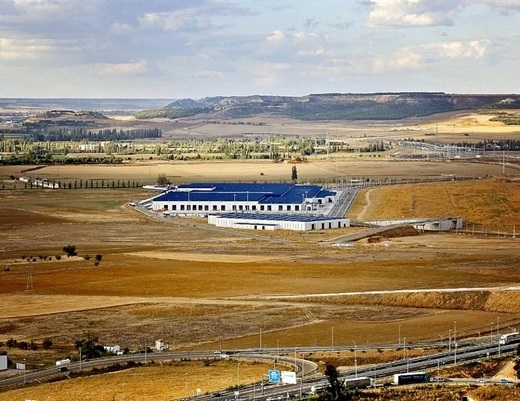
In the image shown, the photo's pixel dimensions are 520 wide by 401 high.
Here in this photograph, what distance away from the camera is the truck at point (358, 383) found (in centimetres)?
3848

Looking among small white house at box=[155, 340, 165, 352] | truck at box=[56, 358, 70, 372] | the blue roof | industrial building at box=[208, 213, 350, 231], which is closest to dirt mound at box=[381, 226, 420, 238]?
industrial building at box=[208, 213, 350, 231]

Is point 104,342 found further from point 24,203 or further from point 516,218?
point 24,203

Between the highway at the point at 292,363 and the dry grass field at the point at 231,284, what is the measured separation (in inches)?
56.4

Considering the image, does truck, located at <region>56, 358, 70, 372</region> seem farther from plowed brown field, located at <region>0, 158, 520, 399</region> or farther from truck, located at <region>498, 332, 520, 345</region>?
truck, located at <region>498, 332, 520, 345</region>

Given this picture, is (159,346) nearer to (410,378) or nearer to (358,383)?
(358,383)

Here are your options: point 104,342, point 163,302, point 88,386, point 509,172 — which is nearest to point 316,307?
point 163,302

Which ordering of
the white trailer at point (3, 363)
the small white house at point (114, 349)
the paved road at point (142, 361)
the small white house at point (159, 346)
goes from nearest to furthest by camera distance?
the paved road at point (142, 361)
the white trailer at point (3, 363)
the small white house at point (114, 349)
the small white house at point (159, 346)

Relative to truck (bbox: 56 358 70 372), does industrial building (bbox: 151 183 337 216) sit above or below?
above

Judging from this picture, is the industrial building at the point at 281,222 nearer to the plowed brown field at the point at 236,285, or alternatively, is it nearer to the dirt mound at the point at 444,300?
the plowed brown field at the point at 236,285

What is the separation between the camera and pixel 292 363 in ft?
144

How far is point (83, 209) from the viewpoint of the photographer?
101875mm

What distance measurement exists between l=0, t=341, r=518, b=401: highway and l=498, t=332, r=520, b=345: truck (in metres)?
0.27

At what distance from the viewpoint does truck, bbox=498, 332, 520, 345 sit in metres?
46.2

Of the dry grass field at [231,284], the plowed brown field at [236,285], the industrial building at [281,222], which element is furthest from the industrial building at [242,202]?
the industrial building at [281,222]
